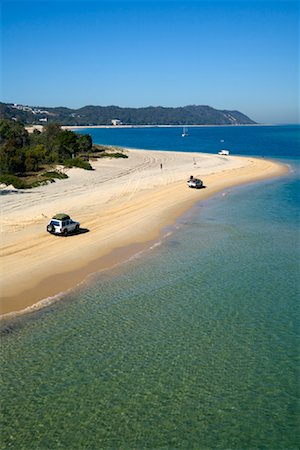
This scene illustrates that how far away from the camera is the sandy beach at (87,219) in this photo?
86.4 ft

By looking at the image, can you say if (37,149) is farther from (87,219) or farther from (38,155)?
(87,219)

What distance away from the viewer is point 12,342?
19234 mm

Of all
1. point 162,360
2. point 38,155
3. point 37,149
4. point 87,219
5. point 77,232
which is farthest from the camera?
point 37,149

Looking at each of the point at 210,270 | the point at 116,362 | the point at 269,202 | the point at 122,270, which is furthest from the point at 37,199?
the point at 116,362

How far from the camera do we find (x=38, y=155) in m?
67.6

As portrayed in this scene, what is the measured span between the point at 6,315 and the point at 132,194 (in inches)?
1286

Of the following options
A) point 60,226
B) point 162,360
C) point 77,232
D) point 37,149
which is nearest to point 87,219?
point 77,232

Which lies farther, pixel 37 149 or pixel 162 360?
pixel 37 149

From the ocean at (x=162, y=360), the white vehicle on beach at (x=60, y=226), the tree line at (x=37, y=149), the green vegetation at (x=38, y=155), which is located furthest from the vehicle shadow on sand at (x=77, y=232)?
the tree line at (x=37, y=149)

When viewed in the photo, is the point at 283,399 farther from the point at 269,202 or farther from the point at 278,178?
the point at 278,178

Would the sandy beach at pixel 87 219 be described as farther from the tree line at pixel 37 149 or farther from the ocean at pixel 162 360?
the tree line at pixel 37 149

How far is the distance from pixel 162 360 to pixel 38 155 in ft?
181

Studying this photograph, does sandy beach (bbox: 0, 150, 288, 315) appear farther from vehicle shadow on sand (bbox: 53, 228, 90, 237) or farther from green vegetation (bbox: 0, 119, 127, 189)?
green vegetation (bbox: 0, 119, 127, 189)

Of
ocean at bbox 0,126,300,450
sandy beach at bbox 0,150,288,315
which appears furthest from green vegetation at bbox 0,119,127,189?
ocean at bbox 0,126,300,450
